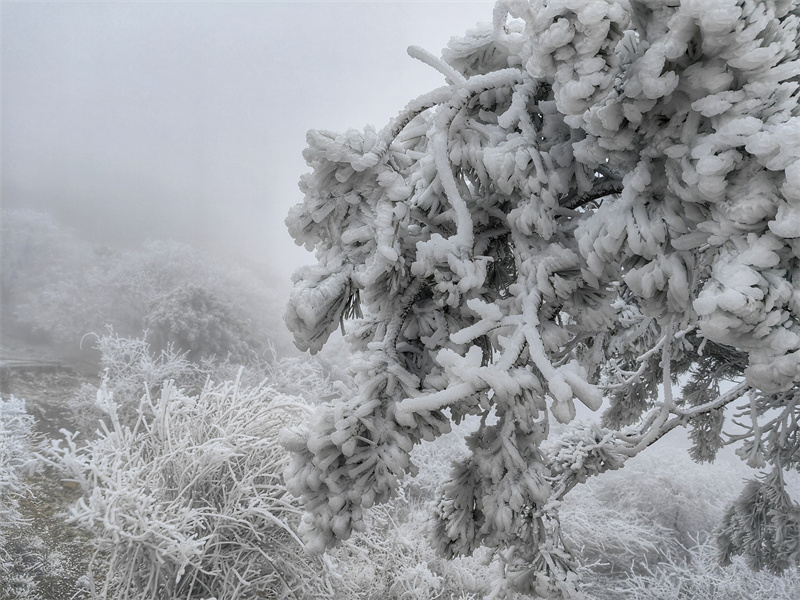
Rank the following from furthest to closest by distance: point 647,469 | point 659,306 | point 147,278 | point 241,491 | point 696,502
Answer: point 147,278 → point 647,469 → point 696,502 → point 241,491 → point 659,306

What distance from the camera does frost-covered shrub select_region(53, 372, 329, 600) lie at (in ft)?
4.64

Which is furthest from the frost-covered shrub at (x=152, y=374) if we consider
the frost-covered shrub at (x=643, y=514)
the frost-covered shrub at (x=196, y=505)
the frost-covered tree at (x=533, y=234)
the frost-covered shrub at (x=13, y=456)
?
the frost-covered tree at (x=533, y=234)

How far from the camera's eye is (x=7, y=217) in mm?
3611

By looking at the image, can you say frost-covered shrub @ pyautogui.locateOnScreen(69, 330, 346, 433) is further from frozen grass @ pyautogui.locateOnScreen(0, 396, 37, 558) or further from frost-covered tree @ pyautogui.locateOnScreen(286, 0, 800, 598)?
frost-covered tree @ pyautogui.locateOnScreen(286, 0, 800, 598)

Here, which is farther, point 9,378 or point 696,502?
point 696,502

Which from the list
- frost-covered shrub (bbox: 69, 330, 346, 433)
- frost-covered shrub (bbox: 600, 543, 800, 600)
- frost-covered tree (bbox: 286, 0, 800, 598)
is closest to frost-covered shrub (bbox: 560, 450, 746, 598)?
frost-covered shrub (bbox: 600, 543, 800, 600)

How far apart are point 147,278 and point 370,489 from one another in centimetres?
384

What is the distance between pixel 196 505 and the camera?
161 centimetres

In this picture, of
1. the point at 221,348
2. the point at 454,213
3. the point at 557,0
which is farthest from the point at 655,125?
the point at 221,348

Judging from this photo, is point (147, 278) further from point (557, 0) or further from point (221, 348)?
point (557, 0)

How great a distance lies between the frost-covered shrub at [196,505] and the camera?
4.64 feet

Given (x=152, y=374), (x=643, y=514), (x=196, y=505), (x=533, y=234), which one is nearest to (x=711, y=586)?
(x=643, y=514)

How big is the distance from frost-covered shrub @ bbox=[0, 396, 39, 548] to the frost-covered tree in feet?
6.65

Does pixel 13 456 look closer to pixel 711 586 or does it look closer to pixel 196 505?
pixel 196 505
